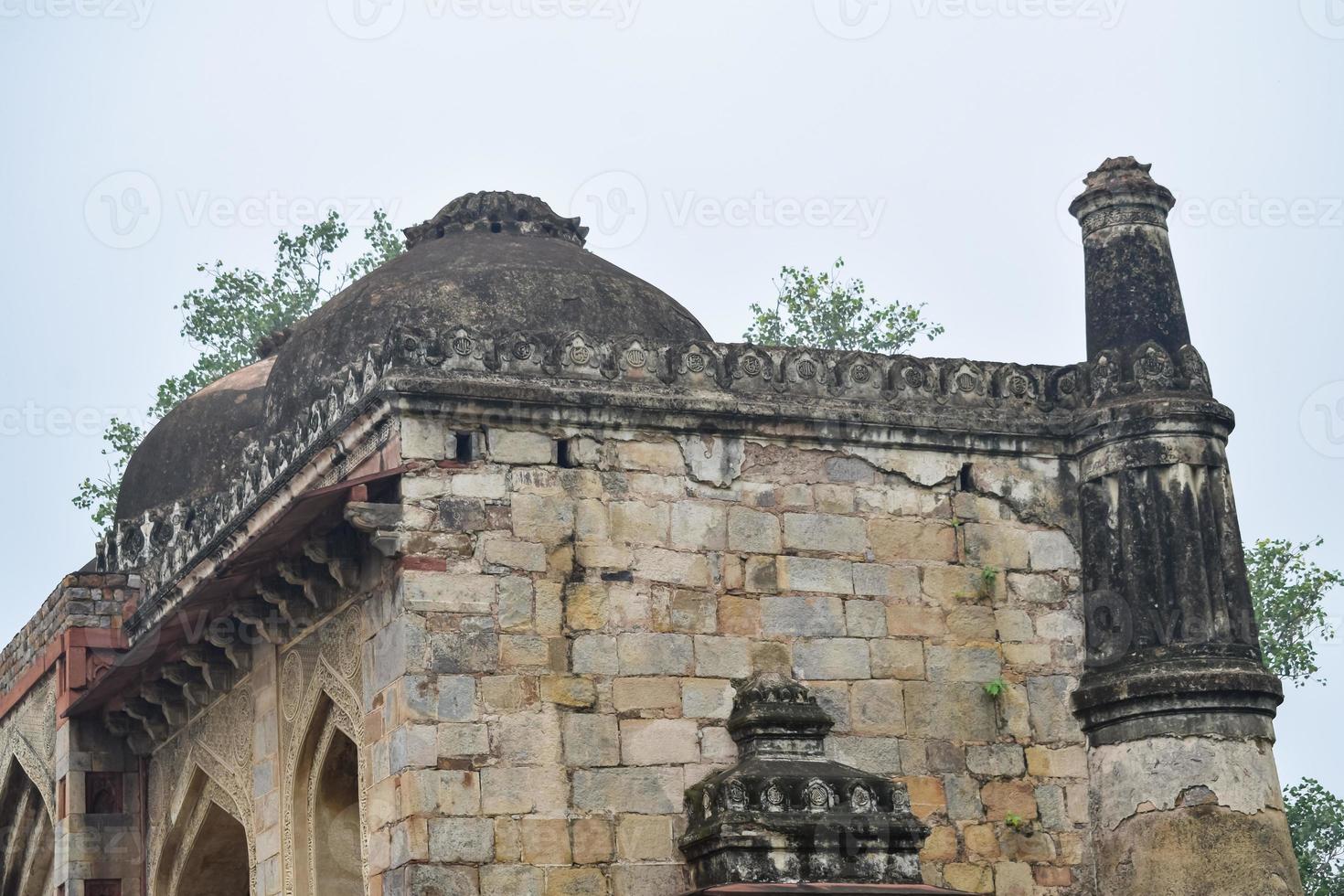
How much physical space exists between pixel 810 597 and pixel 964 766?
1.06 meters

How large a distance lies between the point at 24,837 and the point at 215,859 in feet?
7.76

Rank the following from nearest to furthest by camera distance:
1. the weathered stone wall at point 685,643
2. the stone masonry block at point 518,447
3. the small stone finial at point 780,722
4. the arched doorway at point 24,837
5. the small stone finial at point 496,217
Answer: the weathered stone wall at point 685,643 < the small stone finial at point 780,722 < the stone masonry block at point 518,447 < the small stone finial at point 496,217 < the arched doorway at point 24,837

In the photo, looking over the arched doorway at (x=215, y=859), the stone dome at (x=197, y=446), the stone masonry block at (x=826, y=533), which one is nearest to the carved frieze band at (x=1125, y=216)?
the stone masonry block at (x=826, y=533)

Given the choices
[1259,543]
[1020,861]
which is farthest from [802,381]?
[1259,543]

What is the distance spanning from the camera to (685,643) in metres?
9.69

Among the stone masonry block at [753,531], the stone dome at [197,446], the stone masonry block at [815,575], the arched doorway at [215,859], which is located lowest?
the arched doorway at [215,859]

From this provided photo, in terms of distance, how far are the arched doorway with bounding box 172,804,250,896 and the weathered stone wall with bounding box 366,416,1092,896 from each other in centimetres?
305

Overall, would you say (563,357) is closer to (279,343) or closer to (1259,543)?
(279,343)

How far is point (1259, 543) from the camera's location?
744 inches

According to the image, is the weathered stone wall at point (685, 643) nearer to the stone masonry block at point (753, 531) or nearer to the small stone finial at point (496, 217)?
the stone masonry block at point (753, 531)

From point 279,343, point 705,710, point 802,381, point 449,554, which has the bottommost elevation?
point 705,710

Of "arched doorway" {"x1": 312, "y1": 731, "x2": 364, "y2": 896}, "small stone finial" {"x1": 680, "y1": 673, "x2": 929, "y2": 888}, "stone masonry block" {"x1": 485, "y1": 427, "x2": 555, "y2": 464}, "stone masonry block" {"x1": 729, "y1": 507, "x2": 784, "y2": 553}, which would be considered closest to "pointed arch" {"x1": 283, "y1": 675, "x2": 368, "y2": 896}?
"arched doorway" {"x1": 312, "y1": 731, "x2": 364, "y2": 896}

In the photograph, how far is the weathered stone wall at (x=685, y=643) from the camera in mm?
9164

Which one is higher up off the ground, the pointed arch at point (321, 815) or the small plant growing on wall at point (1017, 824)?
the pointed arch at point (321, 815)
